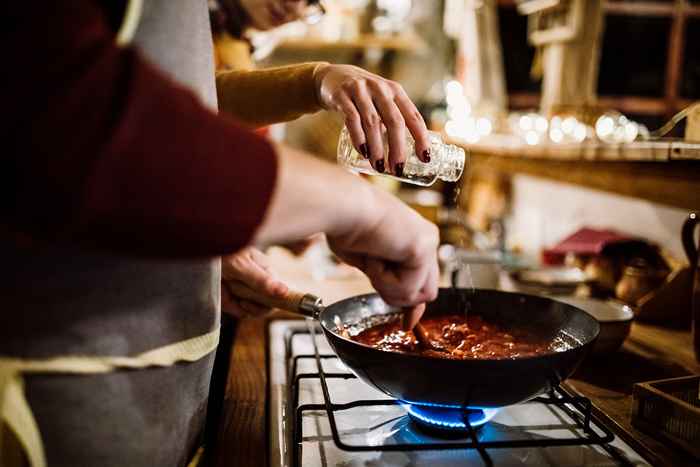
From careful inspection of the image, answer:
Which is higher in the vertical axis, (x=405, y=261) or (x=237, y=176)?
(x=237, y=176)

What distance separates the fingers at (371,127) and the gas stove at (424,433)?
381 millimetres

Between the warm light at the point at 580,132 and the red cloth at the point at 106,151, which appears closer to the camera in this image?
the red cloth at the point at 106,151

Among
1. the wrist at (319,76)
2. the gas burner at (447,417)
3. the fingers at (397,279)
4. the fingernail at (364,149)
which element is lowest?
the gas burner at (447,417)

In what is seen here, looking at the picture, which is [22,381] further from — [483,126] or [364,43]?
[364,43]

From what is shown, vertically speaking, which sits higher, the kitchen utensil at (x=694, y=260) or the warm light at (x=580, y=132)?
the warm light at (x=580, y=132)

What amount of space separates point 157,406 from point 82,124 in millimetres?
389

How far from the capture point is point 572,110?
2.64 metres

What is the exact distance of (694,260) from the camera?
58.5 inches

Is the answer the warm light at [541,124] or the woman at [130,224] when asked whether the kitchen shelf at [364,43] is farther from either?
the woman at [130,224]

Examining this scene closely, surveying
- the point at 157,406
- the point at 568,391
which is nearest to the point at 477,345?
the point at 568,391

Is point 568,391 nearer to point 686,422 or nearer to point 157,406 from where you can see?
point 686,422

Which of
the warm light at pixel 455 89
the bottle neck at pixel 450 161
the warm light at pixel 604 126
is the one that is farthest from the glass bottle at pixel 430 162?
the warm light at pixel 455 89

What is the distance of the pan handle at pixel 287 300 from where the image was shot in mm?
1145

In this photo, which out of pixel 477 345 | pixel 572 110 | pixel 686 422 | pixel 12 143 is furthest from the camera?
pixel 572 110
